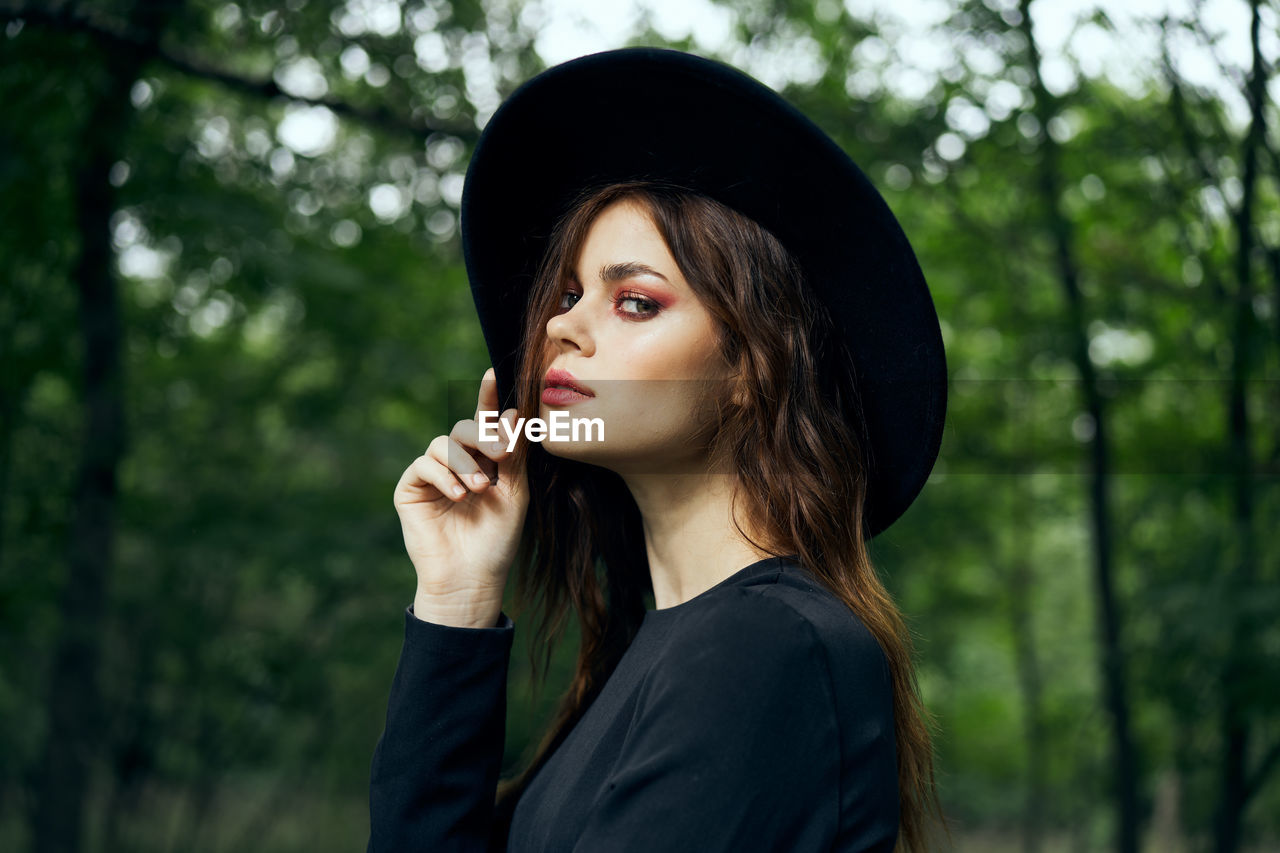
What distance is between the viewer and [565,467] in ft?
5.26

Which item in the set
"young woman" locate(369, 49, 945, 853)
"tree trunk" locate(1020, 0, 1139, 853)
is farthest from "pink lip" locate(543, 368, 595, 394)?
"tree trunk" locate(1020, 0, 1139, 853)

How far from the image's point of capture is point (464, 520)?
1430 mm

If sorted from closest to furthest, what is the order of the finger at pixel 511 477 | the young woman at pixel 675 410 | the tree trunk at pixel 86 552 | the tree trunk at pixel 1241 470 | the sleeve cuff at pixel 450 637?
the young woman at pixel 675 410 → the sleeve cuff at pixel 450 637 → the finger at pixel 511 477 → the tree trunk at pixel 1241 470 → the tree trunk at pixel 86 552

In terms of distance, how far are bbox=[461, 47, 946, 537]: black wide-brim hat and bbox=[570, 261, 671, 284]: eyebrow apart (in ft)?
0.47

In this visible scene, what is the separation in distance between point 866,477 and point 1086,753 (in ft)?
33.1

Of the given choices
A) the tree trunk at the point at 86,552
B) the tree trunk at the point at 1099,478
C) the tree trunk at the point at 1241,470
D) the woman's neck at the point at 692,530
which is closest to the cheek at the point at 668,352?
the woman's neck at the point at 692,530

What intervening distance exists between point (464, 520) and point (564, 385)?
Answer: 0.96 feet

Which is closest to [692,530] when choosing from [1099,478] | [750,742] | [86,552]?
[750,742]

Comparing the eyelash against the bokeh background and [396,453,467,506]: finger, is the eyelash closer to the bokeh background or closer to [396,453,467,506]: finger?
[396,453,467,506]: finger

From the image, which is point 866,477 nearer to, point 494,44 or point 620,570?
point 620,570

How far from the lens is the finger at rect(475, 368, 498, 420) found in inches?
57.3

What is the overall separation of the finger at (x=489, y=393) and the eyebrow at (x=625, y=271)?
11.1 inches

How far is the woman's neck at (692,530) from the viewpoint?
4.17 ft

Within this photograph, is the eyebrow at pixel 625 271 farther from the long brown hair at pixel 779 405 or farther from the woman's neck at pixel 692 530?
the woman's neck at pixel 692 530
